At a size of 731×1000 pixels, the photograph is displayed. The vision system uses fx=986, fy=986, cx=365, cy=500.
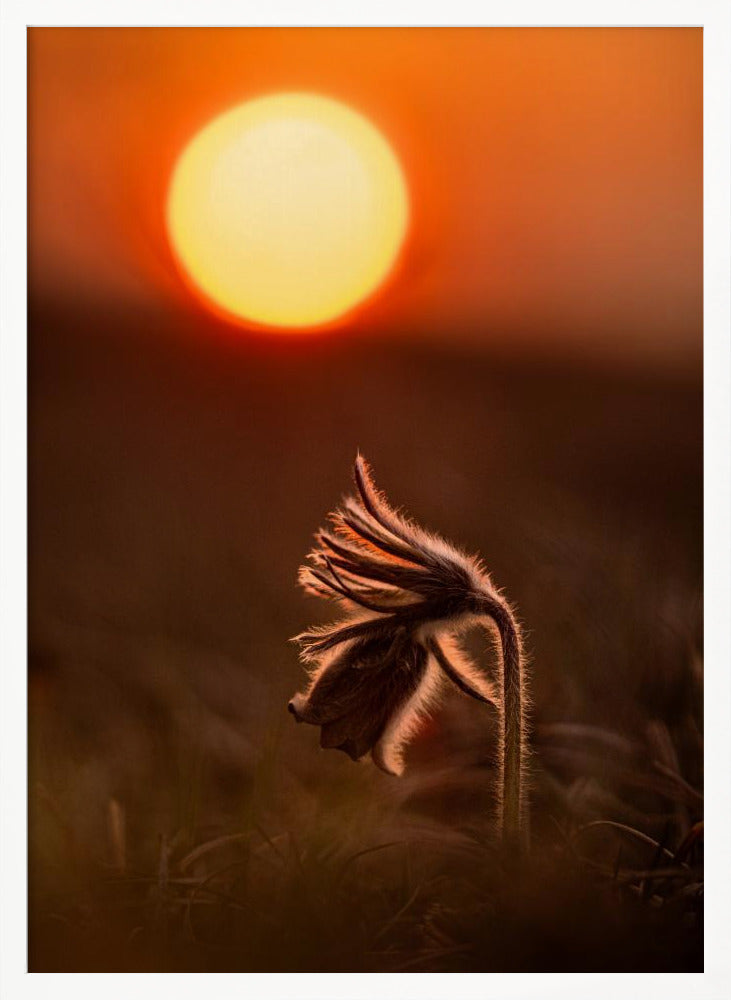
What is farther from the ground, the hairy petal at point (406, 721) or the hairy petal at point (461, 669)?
the hairy petal at point (461, 669)

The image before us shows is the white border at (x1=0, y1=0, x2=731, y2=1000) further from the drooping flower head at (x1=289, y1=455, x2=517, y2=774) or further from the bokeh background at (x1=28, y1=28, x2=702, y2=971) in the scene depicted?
the drooping flower head at (x1=289, y1=455, x2=517, y2=774)

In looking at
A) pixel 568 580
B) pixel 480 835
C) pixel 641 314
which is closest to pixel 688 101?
pixel 641 314

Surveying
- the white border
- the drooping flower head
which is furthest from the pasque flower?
the white border
